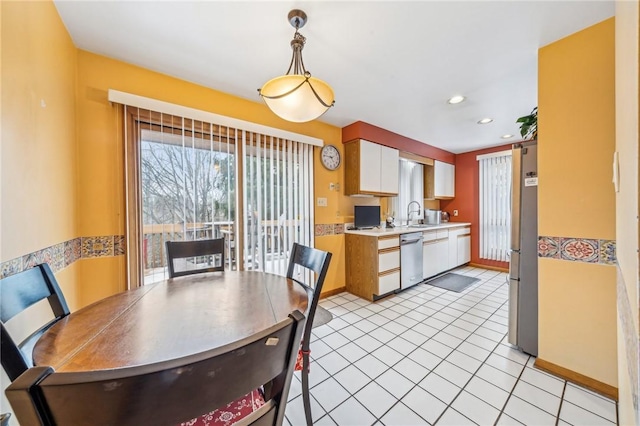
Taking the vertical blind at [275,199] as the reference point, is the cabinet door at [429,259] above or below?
below

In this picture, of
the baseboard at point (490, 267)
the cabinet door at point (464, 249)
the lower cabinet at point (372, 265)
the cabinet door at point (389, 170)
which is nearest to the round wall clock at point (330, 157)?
the cabinet door at point (389, 170)

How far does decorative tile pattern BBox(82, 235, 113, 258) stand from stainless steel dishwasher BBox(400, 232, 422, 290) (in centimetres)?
313

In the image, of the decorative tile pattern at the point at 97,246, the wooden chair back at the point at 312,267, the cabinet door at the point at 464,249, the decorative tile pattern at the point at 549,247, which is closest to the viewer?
the wooden chair back at the point at 312,267

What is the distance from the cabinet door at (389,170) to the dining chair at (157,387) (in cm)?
320

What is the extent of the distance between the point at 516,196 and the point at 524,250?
1.46ft

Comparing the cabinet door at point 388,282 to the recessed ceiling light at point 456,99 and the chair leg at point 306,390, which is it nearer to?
the chair leg at point 306,390

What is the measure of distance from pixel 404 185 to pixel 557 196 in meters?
2.66

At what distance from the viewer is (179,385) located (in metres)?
0.42

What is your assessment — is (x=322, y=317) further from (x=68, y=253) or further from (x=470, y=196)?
(x=470, y=196)

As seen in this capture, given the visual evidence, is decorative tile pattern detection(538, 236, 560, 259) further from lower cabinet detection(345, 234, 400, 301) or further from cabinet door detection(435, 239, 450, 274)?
cabinet door detection(435, 239, 450, 274)

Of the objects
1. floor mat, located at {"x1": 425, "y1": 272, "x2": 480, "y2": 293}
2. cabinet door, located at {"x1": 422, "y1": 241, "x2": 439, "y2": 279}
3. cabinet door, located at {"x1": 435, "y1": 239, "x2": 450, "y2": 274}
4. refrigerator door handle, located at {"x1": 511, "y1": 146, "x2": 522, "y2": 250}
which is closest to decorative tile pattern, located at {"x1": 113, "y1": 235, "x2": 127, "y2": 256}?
refrigerator door handle, located at {"x1": 511, "y1": 146, "x2": 522, "y2": 250}

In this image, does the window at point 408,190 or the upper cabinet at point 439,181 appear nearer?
the window at point 408,190

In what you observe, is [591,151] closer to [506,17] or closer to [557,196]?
[557,196]

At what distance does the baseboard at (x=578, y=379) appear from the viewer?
1481mm
